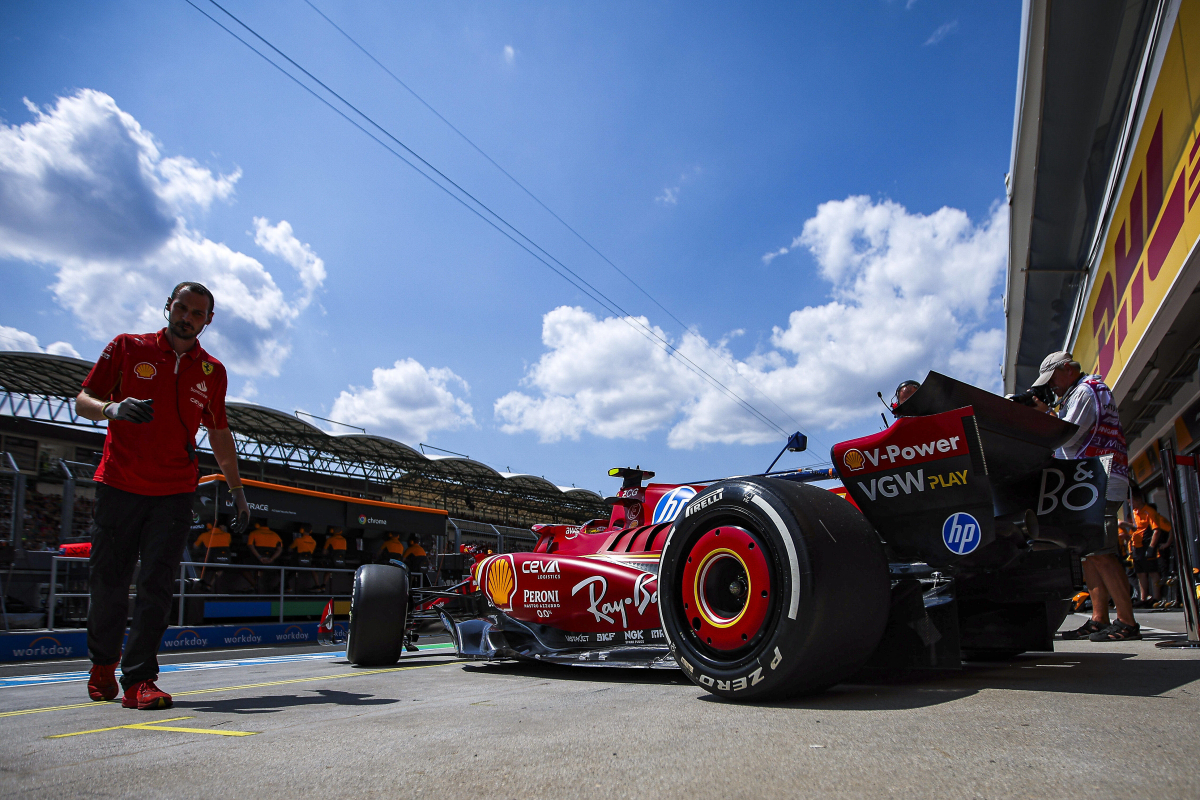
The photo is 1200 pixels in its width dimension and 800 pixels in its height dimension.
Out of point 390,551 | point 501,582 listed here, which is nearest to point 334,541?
point 390,551

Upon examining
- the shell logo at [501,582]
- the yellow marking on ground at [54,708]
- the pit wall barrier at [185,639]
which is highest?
the shell logo at [501,582]

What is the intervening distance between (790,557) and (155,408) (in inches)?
111

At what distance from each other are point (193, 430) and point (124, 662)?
1025 millimetres

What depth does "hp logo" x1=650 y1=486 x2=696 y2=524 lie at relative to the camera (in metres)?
4.25

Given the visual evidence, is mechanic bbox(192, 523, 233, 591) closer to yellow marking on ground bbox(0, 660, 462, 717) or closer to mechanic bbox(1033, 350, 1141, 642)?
yellow marking on ground bbox(0, 660, 462, 717)

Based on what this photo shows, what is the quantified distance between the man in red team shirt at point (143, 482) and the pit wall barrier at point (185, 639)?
10.9 feet

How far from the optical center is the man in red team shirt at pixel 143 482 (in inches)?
116

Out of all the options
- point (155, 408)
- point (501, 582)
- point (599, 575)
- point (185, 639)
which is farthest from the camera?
point (185, 639)

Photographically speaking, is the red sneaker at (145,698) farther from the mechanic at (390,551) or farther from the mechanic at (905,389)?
the mechanic at (390,551)

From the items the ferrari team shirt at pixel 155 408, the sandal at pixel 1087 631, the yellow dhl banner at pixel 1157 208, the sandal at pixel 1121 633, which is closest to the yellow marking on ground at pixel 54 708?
the ferrari team shirt at pixel 155 408

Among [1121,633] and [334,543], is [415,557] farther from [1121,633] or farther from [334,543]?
[1121,633]

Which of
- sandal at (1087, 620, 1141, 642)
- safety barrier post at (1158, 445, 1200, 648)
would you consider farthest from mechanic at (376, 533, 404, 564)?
safety barrier post at (1158, 445, 1200, 648)

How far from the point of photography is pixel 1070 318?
14656 mm

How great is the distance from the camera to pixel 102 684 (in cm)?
299
